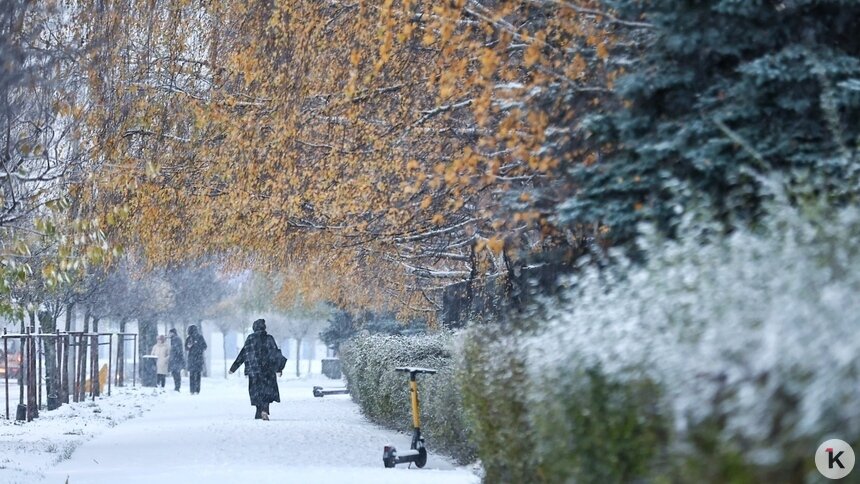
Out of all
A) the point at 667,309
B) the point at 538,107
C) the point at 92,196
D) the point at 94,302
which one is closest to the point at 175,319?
the point at 94,302

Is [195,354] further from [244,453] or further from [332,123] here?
[332,123]

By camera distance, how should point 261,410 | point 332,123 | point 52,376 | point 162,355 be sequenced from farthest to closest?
point 162,355 → point 52,376 → point 261,410 → point 332,123

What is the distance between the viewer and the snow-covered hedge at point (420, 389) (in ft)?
51.3

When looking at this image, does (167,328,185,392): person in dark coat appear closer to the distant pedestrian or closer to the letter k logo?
the distant pedestrian

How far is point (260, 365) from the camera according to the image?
24.7 metres

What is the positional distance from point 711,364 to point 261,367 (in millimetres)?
20222

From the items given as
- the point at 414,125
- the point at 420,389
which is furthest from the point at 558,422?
the point at 420,389

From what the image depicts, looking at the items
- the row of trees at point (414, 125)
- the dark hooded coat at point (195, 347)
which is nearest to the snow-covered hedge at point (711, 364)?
the row of trees at point (414, 125)

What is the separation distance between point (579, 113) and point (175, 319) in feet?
181

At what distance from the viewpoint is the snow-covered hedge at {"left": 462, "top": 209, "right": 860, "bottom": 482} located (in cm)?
439

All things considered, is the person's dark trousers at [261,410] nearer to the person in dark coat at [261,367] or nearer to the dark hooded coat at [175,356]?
the person in dark coat at [261,367]

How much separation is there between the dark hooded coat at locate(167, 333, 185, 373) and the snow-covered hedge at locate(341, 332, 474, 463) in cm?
1614

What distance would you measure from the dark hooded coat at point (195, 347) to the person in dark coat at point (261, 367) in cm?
1567

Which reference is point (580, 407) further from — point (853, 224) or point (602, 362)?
point (853, 224)
